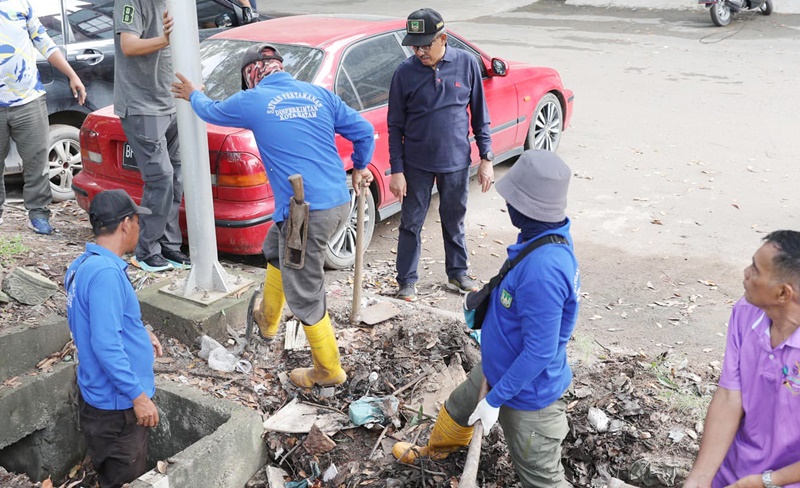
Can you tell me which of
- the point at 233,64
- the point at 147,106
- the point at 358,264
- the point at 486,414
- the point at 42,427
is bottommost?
the point at 42,427

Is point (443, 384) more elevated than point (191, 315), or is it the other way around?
point (191, 315)

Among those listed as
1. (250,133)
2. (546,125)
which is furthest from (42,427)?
(546,125)

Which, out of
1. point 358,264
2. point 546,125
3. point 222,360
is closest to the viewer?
point 222,360

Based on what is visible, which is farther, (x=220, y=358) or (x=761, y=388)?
(x=220, y=358)

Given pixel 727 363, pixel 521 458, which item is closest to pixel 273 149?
pixel 521 458

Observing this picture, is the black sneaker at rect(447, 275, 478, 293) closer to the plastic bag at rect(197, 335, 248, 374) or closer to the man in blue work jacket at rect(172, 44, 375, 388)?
the man in blue work jacket at rect(172, 44, 375, 388)

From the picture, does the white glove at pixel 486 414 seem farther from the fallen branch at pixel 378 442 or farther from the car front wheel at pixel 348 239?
the car front wheel at pixel 348 239

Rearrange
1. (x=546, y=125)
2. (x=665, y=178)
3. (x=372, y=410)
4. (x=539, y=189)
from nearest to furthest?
(x=539, y=189)
(x=372, y=410)
(x=665, y=178)
(x=546, y=125)

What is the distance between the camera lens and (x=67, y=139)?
7004 millimetres

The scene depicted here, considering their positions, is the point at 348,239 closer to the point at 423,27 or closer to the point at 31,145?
the point at 423,27

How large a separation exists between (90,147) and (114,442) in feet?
10.1

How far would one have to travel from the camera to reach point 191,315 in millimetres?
4605

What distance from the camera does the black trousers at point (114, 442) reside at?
134 inches

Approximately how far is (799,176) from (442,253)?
423 cm
